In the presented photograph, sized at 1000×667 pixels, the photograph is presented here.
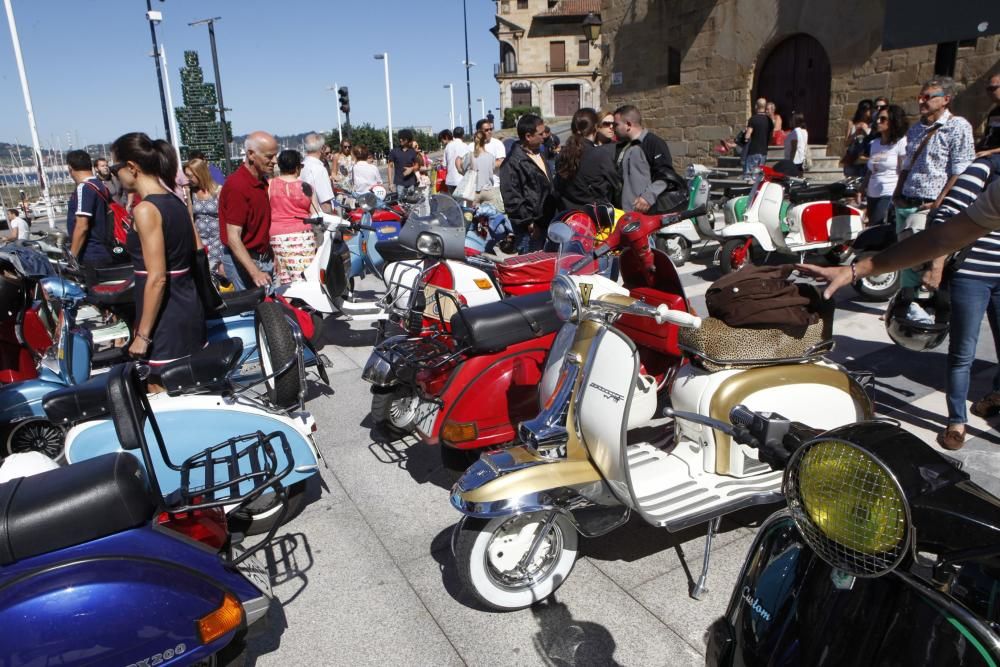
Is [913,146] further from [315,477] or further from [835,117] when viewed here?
[835,117]

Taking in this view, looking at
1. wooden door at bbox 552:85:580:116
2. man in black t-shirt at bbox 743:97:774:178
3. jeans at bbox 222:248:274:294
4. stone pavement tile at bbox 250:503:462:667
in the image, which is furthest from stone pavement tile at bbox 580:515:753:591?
wooden door at bbox 552:85:580:116

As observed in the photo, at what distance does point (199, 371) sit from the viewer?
3092 mm

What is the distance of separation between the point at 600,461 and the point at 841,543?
1.46m

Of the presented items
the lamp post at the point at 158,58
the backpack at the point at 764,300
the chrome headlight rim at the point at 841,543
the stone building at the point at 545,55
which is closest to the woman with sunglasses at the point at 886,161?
the backpack at the point at 764,300

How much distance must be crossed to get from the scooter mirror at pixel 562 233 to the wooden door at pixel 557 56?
185 ft

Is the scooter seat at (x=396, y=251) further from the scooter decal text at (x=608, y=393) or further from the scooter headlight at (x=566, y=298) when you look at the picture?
the scooter decal text at (x=608, y=393)

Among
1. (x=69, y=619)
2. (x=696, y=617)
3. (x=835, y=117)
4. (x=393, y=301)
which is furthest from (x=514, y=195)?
(x=835, y=117)

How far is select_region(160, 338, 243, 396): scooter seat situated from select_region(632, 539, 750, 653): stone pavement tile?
2109 mm

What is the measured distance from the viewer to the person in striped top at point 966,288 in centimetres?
338

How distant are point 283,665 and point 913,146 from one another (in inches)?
237

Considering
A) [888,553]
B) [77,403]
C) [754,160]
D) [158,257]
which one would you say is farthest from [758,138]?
[888,553]

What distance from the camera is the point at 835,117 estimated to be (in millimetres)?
13859

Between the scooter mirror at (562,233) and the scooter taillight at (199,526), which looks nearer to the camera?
the scooter taillight at (199,526)

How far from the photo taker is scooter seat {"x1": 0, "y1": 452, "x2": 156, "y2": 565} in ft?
5.89
